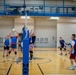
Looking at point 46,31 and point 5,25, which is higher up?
point 5,25

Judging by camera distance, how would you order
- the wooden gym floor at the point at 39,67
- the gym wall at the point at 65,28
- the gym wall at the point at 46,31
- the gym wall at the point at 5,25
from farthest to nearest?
the gym wall at the point at 46,31 → the gym wall at the point at 5,25 → the gym wall at the point at 65,28 → the wooden gym floor at the point at 39,67

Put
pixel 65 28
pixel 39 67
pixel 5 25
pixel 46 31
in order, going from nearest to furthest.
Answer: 1. pixel 39 67
2. pixel 65 28
3. pixel 5 25
4. pixel 46 31

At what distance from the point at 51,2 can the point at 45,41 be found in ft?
20.4

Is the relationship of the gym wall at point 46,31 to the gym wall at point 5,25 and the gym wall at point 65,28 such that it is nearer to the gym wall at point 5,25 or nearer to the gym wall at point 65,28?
the gym wall at point 65,28

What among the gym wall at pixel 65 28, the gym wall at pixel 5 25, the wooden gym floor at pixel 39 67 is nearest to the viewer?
the wooden gym floor at pixel 39 67

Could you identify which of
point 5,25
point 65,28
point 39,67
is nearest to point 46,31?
point 65,28

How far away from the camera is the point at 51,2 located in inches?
1332

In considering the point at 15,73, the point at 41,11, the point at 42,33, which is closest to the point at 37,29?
the point at 42,33

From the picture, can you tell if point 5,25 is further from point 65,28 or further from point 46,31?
point 65,28

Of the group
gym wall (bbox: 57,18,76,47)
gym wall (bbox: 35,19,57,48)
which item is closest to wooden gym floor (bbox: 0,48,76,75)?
gym wall (bbox: 57,18,76,47)

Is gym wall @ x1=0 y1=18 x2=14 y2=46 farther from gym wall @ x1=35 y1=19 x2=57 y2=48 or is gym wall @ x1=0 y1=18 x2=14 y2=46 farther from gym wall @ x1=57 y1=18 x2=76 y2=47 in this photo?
gym wall @ x1=57 y1=18 x2=76 y2=47

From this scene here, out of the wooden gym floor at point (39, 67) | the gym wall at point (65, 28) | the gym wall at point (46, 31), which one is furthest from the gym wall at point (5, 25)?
the wooden gym floor at point (39, 67)

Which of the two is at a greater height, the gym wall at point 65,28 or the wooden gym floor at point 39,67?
the gym wall at point 65,28

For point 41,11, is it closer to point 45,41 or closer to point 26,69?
point 45,41
